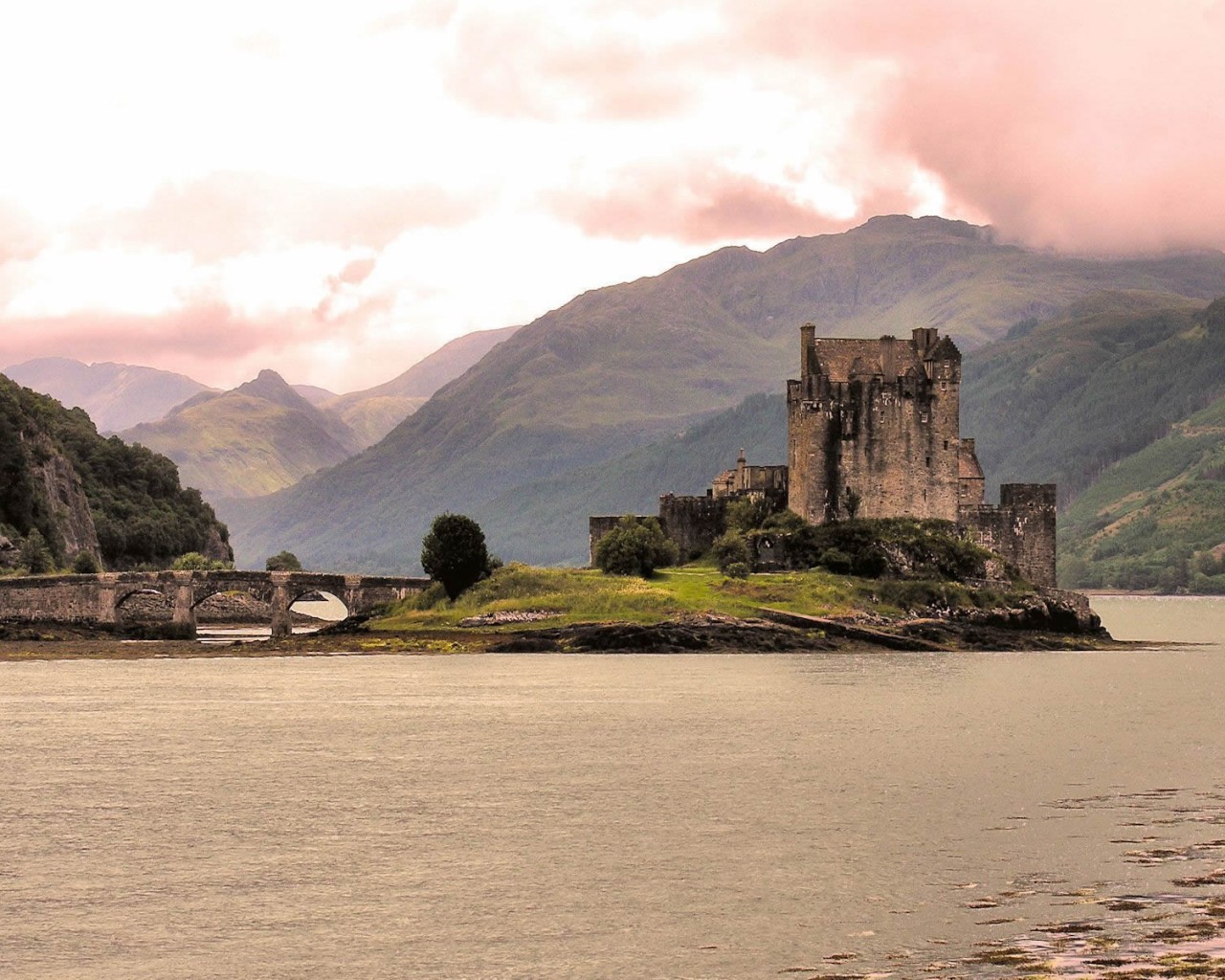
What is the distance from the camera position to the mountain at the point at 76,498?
15625 centimetres

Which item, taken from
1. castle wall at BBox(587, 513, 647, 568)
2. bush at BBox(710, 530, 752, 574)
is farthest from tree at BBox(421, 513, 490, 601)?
bush at BBox(710, 530, 752, 574)

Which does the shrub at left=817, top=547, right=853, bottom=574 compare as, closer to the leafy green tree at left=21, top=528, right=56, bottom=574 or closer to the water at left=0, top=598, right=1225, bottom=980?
the water at left=0, top=598, right=1225, bottom=980

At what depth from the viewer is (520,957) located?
1318 inches

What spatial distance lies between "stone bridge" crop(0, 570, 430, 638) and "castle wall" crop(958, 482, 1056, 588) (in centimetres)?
3576

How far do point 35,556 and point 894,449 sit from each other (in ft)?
225

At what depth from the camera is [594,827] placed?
47.8 m

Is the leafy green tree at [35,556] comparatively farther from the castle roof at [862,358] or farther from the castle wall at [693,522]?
the castle roof at [862,358]

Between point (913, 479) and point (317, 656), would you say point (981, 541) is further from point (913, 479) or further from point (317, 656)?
point (317, 656)

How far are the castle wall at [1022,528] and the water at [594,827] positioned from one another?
108 feet

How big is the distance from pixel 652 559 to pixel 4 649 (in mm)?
38753

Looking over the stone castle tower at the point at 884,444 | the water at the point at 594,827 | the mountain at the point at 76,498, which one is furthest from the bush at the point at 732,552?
the mountain at the point at 76,498

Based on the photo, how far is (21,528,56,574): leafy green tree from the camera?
5822 inches

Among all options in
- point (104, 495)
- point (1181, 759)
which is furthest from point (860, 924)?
point (104, 495)

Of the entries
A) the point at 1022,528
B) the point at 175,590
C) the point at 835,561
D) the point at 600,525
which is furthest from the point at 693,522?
the point at 175,590
